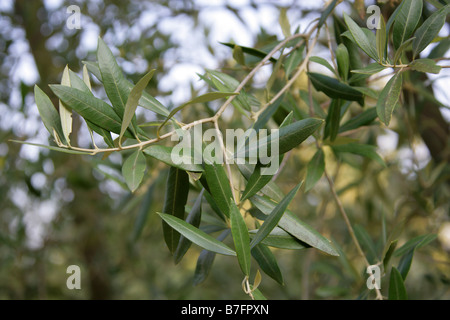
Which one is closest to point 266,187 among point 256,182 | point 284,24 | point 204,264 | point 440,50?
point 256,182

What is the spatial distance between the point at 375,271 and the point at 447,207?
729 millimetres

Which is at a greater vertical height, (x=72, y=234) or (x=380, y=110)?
(x=72, y=234)

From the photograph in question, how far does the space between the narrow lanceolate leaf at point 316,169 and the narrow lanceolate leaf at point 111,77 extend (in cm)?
37

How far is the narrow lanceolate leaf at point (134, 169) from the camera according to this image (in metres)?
0.51

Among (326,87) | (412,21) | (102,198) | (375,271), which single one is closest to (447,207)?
(375,271)

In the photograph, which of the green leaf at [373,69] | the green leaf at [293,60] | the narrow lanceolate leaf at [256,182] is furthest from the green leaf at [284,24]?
the narrow lanceolate leaf at [256,182]

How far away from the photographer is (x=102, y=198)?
2.12m

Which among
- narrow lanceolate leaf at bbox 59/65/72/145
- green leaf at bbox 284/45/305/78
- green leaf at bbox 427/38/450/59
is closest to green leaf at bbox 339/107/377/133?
green leaf at bbox 284/45/305/78

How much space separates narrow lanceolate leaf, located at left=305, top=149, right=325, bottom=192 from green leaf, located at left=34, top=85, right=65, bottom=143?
16.7 inches

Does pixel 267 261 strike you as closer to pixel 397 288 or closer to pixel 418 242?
pixel 397 288

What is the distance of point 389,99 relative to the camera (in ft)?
1.84
